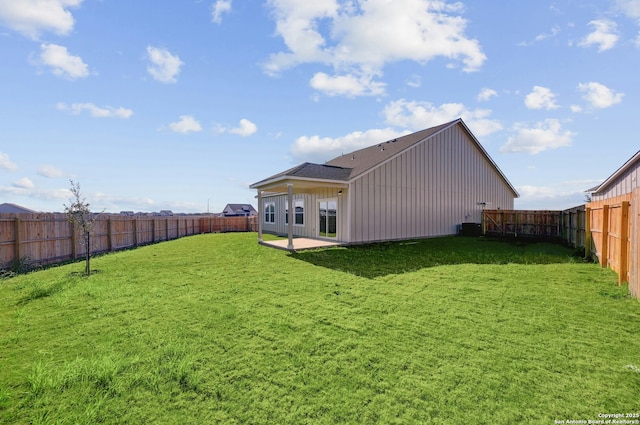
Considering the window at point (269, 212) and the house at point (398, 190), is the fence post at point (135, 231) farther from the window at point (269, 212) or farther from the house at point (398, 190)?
the window at point (269, 212)

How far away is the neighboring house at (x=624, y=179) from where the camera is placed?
42.2 feet

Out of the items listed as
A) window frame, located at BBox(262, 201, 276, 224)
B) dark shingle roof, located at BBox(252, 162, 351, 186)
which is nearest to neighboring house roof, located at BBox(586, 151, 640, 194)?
dark shingle roof, located at BBox(252, 162, 351, 186)

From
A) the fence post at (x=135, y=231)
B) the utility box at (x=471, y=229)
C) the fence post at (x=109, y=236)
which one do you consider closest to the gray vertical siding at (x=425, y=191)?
the utility box at (x=471, y=229)

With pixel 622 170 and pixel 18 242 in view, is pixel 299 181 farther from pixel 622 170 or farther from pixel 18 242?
Answer: pixel 622 170

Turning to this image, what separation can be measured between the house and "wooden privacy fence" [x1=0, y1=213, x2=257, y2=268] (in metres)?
7.25

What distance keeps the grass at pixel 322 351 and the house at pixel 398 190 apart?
6507 mm

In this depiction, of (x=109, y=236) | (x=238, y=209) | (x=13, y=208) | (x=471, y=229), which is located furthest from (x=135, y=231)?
(x=238, y=209)

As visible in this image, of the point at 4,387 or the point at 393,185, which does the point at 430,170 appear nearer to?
the point at 393,185

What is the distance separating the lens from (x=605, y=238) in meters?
7.62

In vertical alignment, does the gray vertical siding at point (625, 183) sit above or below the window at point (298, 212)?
above

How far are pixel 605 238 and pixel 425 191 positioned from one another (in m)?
8.20

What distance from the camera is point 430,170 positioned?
15.5 metres

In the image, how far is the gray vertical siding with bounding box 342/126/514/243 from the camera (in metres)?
13.5

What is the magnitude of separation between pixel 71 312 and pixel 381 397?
547 cm
